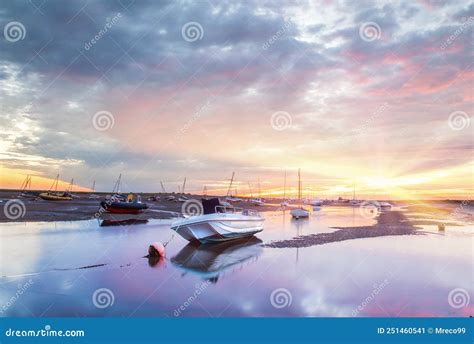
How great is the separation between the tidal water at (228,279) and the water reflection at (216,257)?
0.06 meters

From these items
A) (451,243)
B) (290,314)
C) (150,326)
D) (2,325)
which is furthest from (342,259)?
(2,325)

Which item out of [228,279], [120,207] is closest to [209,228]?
[228,279]

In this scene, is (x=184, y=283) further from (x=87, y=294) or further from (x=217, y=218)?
(x=217, y=218)

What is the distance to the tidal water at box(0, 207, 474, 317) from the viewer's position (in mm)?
13156

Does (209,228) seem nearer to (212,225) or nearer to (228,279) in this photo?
(212,225)

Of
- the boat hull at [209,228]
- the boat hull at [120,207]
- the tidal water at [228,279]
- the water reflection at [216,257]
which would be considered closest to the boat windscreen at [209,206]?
the boat hull at [209,228]

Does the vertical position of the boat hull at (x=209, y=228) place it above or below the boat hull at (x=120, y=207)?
below

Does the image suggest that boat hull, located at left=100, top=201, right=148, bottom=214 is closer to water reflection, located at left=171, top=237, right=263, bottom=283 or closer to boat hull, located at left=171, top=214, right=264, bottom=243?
water reflection, located at left=171, top=237, right=263, bottom=283

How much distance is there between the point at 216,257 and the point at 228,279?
4958mm

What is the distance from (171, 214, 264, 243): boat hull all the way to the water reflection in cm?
54

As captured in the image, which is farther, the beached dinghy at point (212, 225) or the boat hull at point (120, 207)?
the boat hull at point (120, 207)

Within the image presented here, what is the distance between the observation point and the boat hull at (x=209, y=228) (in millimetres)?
24828

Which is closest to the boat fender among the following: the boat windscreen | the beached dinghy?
the beached dinghy

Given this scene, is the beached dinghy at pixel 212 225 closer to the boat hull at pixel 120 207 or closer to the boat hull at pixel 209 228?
the boat hull at pixel 209 228
